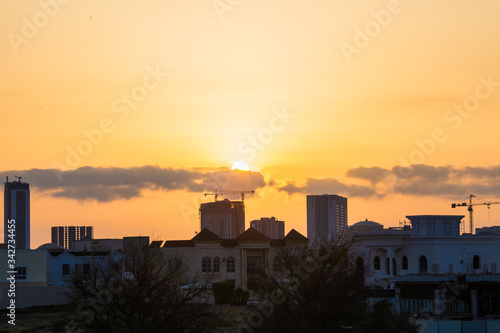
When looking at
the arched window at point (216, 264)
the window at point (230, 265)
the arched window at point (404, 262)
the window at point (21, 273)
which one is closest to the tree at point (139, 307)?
the window at point (21, 273)

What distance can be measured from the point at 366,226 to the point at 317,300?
5755 cm

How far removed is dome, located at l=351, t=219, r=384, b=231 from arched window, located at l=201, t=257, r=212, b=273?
1777 cm

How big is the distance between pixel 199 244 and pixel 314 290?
5553 cm

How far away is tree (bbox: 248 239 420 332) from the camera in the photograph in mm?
43875

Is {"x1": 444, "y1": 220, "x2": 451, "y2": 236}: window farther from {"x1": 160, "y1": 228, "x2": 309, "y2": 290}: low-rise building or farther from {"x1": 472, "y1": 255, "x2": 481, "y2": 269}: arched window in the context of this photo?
{"x1": 160, "y1": 228, "x2": 309, "y2": 290}: low-rise building

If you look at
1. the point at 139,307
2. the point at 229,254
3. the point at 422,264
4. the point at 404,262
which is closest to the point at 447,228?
the point at 422,264

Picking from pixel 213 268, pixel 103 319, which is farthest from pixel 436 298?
pixel 213 268

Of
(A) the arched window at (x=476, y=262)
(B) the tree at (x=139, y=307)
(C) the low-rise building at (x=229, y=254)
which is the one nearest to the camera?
(B) the tree at (x=139, y=307)

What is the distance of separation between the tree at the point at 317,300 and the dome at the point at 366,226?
54.2 meters

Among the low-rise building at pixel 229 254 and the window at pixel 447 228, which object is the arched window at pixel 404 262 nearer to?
the window at pixel 447 228

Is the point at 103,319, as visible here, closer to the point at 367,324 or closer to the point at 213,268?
the point at 367,324

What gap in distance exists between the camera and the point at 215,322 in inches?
1650

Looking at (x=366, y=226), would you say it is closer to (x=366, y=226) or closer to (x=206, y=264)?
(x=366, y=226)

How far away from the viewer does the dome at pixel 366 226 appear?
101312 millimetres
